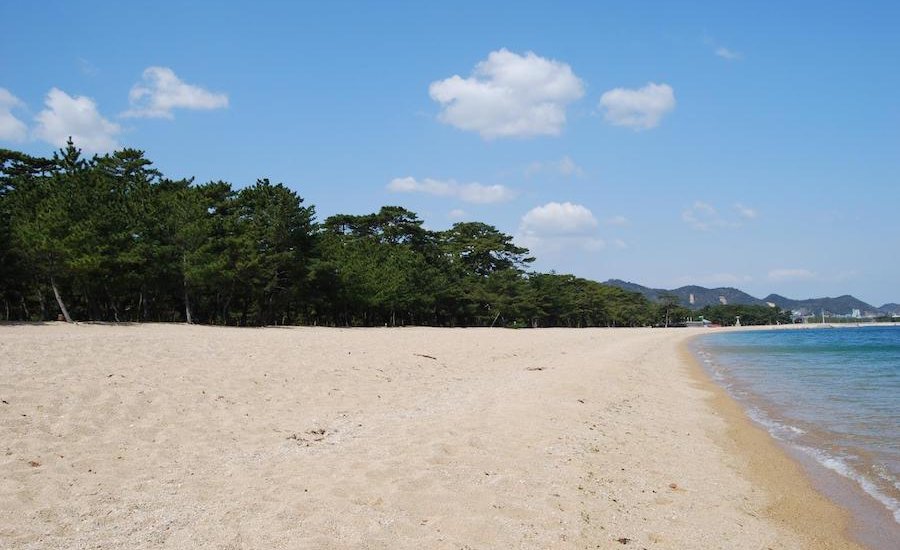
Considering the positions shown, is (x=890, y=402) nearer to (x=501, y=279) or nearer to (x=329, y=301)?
(x=329, y=301)

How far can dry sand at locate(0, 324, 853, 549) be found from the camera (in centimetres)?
469

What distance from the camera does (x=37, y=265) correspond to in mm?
27594

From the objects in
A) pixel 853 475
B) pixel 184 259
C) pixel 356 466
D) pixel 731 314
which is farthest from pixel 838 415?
pixel 731 314

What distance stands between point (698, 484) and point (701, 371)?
62.8ft

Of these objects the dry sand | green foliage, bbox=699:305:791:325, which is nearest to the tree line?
the dry sand

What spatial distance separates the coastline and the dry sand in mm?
37

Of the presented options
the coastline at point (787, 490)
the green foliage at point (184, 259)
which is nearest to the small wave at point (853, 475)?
the coastline at point (787, 490)

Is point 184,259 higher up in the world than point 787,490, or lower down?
higher up

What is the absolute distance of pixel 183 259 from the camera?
3381 centimetres

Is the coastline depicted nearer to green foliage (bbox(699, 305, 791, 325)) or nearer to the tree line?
the tree line

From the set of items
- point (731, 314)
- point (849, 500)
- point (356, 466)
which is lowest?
point (849, 500)

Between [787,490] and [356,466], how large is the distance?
17.3 feet

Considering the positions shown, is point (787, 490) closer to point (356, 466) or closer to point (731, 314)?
point (356, 466)

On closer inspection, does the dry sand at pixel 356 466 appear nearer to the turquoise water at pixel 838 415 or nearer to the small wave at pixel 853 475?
the small wave at pixel 853 475
